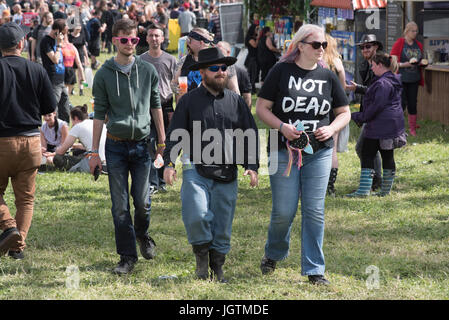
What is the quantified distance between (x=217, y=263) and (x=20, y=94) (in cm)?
228

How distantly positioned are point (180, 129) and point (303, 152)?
36.8 inches

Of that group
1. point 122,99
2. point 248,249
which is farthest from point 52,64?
point 122,99

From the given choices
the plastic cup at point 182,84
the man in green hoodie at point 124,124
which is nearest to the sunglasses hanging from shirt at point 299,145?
the man in green hoodie at point 124,124

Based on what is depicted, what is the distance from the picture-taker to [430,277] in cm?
620

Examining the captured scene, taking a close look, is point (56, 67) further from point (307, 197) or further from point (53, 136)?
point (307, 197)

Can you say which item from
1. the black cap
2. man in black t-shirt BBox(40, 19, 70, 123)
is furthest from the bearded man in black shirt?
man in black t-shirt BBox(40, 19, 70, 123)

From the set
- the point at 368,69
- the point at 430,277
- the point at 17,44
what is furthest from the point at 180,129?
the point at 368,69

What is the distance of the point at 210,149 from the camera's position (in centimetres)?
569

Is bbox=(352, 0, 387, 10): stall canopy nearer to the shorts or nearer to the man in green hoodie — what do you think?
the shorts

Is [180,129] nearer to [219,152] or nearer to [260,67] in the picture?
[219,152]

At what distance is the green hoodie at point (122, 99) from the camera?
20.4ft

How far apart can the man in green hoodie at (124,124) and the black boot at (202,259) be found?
2.43ft

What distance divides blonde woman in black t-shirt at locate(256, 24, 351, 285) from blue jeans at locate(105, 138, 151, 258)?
1.15m

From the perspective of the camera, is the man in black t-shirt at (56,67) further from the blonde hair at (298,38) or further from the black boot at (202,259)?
the blonde hair at (298,38)
